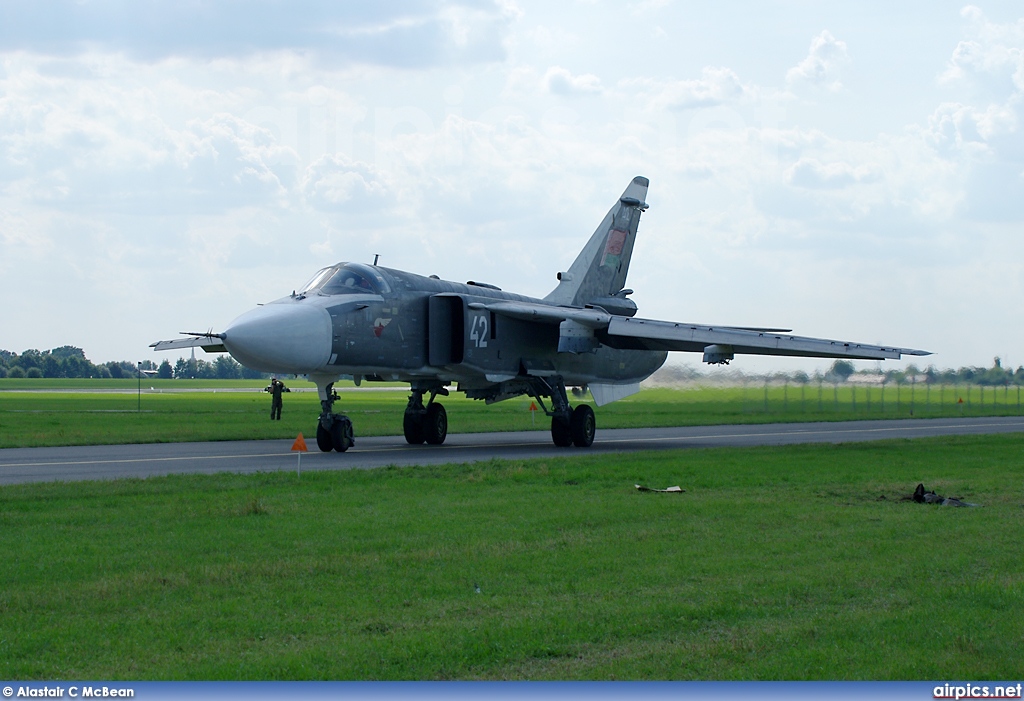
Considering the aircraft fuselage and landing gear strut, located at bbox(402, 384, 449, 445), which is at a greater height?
the aircraft fuselage

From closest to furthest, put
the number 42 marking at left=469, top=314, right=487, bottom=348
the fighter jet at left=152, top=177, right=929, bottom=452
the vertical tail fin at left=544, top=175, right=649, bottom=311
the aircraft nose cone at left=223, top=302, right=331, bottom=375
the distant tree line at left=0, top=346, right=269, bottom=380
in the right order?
1. the aircraft nose cone at left=223, top=302, right=331, bottom=375
2. the fighter jet at left=152, top=177, right=929, bottom=452
3. the number 42 marking at left=469, top=314, right=487, bottom=348
4. the vertical tail fin at left=544, top=175, right=649, bottom=311
5. the distant tree line at left=0, top=346, right=269, bottom=380

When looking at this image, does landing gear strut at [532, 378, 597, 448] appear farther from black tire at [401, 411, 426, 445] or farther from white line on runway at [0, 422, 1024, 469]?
black tire at [401, 411, 426, 445]

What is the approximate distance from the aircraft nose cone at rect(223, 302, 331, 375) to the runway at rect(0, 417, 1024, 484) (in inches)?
63.7

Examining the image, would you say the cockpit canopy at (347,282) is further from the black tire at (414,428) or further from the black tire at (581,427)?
the black tire at (581,427)

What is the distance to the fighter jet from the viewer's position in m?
17.9

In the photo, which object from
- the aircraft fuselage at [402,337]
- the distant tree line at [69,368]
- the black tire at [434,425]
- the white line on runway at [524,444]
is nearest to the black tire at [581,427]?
the white line on runway at [524,444]

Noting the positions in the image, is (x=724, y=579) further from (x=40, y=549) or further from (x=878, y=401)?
(x=878, y=401)

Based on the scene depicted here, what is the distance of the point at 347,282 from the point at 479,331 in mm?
3198

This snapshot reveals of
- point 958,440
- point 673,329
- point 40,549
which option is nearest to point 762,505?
point 40,549

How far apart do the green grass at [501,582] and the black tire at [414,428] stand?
30.4ft

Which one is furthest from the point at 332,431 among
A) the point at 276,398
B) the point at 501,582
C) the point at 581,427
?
the point at 276,398

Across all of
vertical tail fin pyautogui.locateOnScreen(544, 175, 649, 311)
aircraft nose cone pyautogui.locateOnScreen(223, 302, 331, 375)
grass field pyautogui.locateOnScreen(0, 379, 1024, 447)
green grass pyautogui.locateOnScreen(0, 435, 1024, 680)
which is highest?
vertical tail fin pyautogui.locateOnScreen(544, 175, 649, 311)

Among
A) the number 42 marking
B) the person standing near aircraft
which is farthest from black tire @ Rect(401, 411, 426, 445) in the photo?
the person standing near aircraft

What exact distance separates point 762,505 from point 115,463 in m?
10.4
